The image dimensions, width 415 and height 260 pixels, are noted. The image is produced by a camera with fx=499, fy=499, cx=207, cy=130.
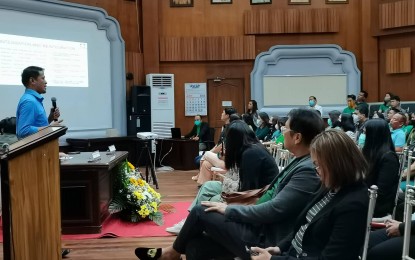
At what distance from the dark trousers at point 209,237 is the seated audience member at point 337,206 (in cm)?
45

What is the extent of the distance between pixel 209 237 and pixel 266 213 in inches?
17.5

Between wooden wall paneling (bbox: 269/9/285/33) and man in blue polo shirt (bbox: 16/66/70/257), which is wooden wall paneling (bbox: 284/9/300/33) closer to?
wooden wall paneling (bbox: 269/9/285/33)

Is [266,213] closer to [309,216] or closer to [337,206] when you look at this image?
[309,216]

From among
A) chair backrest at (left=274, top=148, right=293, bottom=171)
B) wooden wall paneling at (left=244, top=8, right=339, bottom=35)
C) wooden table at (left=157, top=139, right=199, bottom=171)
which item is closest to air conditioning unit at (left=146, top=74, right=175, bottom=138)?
wooden table at (left=157, top=139, right=199, bottom=171)

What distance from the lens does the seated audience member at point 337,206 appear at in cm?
185

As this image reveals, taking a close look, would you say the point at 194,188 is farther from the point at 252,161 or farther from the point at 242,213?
the point at 242,213

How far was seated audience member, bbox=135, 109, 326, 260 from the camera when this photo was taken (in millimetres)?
2375

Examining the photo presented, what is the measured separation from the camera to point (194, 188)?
298 inches

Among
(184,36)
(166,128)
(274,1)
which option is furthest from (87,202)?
(274,1)

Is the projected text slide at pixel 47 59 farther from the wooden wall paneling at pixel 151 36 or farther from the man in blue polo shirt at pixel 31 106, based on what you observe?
the man in blue polo shirt at pixel 31 106

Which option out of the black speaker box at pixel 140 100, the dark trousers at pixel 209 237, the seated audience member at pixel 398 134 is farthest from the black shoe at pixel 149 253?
the black speaker box at pixel 140 100

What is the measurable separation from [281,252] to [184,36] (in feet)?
32.6

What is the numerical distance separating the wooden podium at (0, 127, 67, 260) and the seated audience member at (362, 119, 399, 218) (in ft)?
6.10

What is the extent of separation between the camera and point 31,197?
214 centimetres
